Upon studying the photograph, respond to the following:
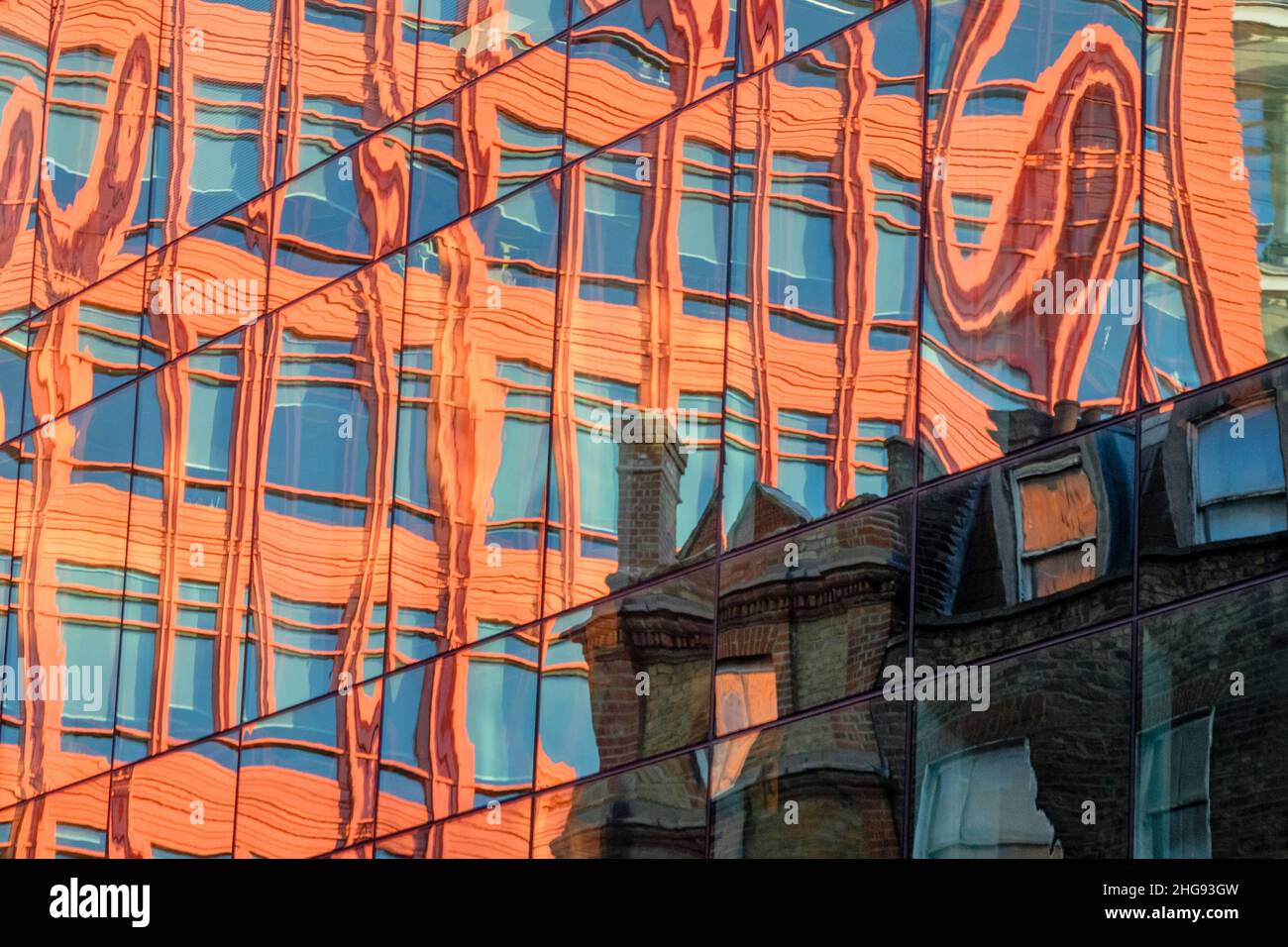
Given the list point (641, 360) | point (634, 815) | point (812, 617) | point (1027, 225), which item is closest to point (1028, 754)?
point (812, 617)

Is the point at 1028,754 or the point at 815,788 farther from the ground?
the point at 1028,754

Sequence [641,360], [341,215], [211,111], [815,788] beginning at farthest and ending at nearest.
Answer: [211,111] → [341,215] → [641,360] → [815,788]

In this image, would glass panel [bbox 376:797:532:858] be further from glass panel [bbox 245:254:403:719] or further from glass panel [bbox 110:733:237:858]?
glass panel [bbox 110:733:237:858]

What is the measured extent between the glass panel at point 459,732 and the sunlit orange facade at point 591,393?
0.04 meters

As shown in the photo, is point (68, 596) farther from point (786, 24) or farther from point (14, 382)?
point (786, 24)

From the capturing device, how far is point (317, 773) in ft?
68.1

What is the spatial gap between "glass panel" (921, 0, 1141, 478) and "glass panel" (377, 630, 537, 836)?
4.50 meters

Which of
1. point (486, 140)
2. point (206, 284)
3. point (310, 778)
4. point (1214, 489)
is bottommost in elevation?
point (310, 778)

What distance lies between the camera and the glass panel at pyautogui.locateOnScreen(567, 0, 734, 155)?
1908cm

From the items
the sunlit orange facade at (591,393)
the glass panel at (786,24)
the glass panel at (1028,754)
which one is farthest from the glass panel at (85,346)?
the glass panel at (1028,754)

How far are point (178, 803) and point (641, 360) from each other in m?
6.93

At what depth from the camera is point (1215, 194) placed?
15.8m
